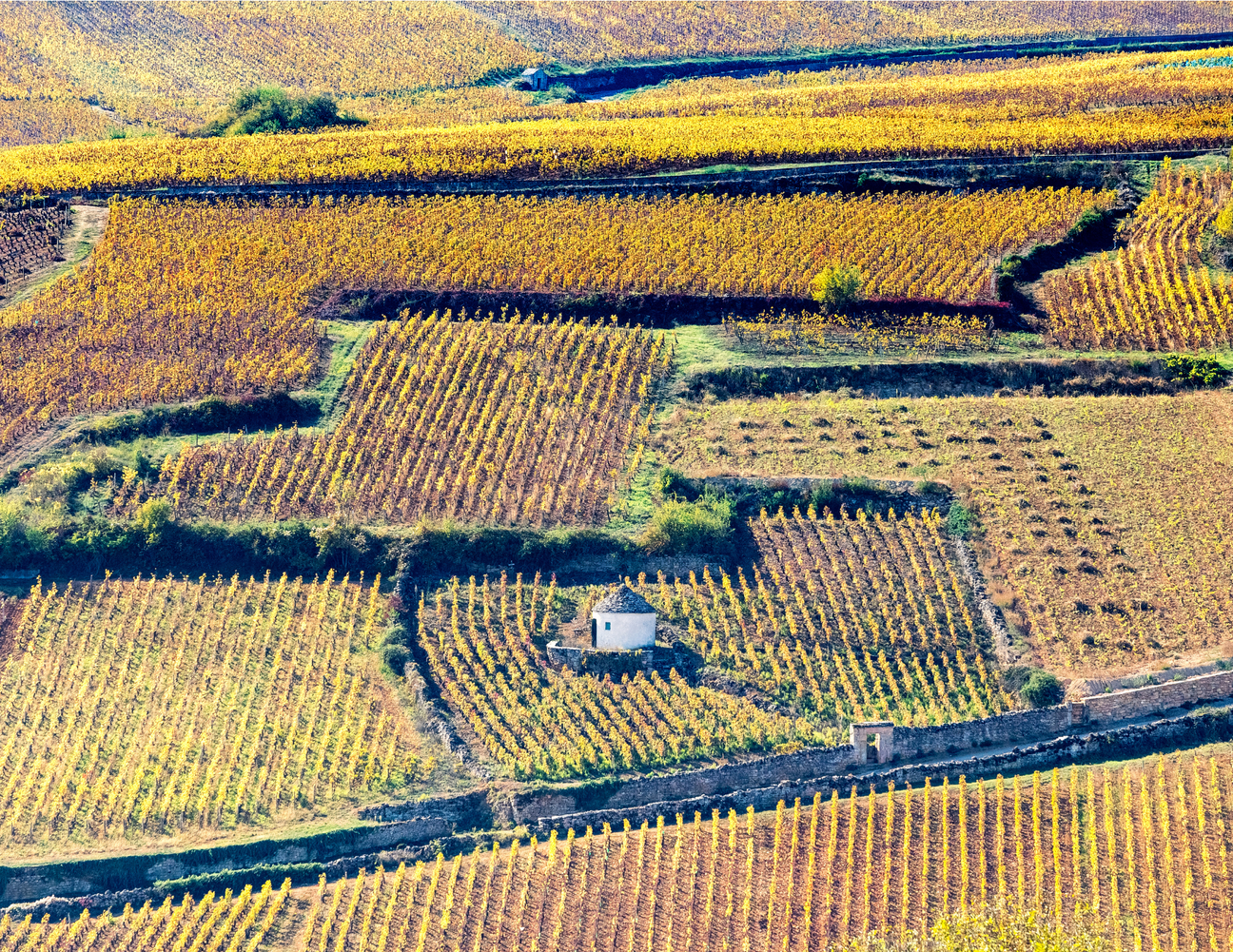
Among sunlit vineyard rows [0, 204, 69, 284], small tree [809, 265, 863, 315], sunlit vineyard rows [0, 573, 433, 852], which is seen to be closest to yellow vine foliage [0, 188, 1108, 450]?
small tree [809, 265, 863, 315]

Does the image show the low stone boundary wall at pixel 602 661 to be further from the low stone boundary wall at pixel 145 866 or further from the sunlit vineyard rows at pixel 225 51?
→ the sunlit vineyard rows at pixel 225 51

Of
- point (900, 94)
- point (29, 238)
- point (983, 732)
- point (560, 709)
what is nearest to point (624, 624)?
point (560, 709)

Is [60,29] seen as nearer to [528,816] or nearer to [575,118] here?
[575,118]

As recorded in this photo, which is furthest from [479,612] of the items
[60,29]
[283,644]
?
[60,29]

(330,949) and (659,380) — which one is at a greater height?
(659,380)

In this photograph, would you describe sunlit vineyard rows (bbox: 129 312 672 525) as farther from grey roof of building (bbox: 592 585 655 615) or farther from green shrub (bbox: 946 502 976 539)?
green shrub (bbox: 946 502 976 539)
